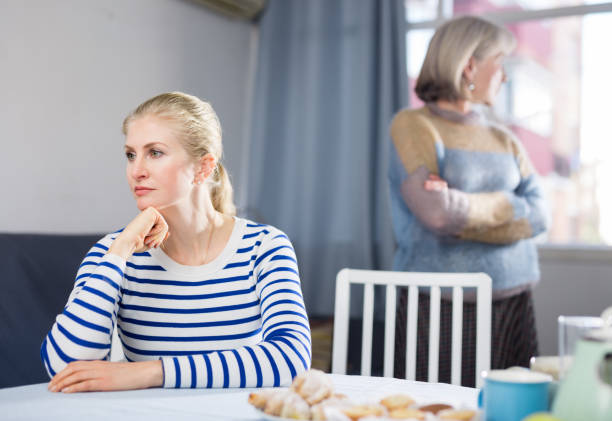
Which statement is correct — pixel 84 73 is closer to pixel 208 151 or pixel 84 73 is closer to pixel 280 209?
pixel 280 209

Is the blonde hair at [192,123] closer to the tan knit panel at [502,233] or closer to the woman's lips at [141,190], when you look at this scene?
the woman's lips at [141,190]

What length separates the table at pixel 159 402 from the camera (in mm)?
907

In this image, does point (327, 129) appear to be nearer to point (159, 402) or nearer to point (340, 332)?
point (340, 332)

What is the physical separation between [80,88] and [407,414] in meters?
2.26

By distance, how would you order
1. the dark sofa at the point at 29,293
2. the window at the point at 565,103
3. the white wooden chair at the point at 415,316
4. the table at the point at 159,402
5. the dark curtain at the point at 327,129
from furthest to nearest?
the dark curtain at the point at 327,129 < the window at the point at 565,103 < the dark sofa at the point at 29,293 < the white wooden chair at the point at 415,316 < the table at the point at 159,402

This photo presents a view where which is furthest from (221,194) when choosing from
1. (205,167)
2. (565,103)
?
(565,103)

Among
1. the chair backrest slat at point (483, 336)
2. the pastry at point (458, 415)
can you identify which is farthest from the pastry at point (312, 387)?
the chair backrest slat at point (483, 336)

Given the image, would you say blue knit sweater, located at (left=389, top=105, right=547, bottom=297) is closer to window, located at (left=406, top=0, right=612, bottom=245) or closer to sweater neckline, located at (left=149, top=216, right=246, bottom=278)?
sweater neckline, located at (left=149, top=216, right=246, bottom=278)

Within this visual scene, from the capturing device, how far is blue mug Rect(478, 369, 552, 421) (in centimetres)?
75

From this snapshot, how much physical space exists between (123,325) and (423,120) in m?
1.02

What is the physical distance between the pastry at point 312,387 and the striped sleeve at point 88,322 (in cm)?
52

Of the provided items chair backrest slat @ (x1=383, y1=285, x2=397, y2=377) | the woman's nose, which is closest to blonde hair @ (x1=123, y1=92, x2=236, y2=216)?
the woman's nose

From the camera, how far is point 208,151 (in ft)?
4.99

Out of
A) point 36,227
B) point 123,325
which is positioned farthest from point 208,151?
point 36,227
